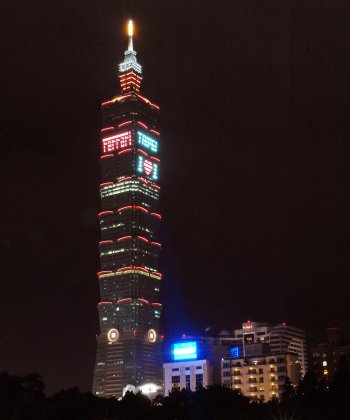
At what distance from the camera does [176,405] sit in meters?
104

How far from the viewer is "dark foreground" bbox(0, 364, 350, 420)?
94500mm

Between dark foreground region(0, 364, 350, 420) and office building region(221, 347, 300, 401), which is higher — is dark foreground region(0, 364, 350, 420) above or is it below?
below

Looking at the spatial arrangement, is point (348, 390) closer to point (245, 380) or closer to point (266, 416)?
point (266, 416)

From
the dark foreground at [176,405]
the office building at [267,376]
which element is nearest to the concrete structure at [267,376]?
the office building at [267,376]

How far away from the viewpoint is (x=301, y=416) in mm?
95000

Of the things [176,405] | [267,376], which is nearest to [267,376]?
[267,376]

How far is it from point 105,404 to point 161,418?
29.2 ft

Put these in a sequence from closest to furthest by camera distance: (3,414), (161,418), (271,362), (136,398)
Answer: (3,414)
(161,418)
(136,398)
(271,362)

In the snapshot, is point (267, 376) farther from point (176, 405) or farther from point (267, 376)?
point (176, 405)

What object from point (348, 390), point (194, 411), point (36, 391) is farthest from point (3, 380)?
point (348, 390)

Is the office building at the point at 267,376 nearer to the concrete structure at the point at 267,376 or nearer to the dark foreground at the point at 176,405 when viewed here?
the concrete structure at the point at 267,376

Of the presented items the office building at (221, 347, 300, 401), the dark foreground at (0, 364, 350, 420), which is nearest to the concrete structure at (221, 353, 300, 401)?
the office building at (221, 347, 300, 401)

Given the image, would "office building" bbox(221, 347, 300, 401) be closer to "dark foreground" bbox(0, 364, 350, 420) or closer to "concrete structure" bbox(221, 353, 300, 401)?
"concrete structure" bbox(221, 353, 300, 401)

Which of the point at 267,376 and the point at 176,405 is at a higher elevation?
the point at 267,376
